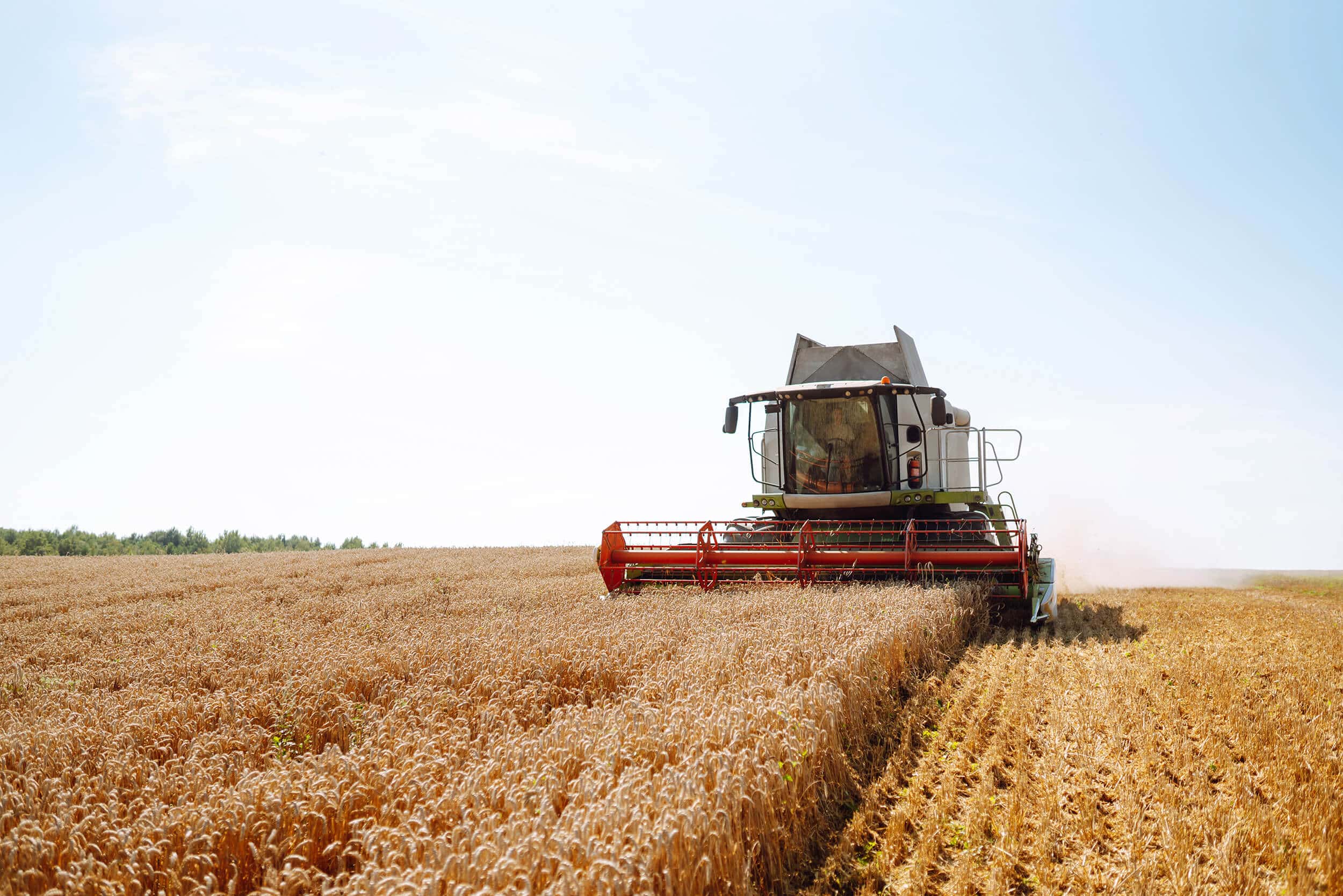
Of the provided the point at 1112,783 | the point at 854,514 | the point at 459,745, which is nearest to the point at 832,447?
the point at 854,514

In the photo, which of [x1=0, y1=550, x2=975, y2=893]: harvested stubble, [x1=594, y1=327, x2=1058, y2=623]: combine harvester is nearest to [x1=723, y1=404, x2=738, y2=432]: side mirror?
[x1=594, y1=327, x2=1058, y2=623]: combine harvester

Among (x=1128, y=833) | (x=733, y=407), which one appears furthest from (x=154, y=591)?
(x=1128, y=833)

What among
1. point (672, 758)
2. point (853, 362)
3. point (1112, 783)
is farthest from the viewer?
point (853, 362)

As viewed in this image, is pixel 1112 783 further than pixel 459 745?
Yes

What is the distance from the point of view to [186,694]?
497 centimetres

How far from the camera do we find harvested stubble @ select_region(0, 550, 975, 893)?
2.73 m

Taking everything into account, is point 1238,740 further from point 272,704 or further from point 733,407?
point 733,407

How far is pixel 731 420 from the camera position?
35.3 ft

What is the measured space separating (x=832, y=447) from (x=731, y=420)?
132cm

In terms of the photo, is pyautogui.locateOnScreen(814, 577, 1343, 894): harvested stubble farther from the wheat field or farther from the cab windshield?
the cab windshield

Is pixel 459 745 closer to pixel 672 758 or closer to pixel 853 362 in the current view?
pixel 672 758

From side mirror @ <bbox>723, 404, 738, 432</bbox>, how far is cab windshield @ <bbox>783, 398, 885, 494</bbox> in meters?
0.69

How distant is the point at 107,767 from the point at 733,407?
319 inches

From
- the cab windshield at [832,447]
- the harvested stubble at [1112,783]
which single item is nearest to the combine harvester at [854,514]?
the cab windshield at [832,447]
